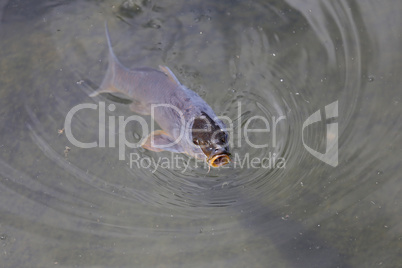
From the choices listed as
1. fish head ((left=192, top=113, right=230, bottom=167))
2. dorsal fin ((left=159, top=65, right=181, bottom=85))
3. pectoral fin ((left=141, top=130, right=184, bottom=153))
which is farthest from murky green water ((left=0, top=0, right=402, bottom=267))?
fish head ((left=192, top=113, right=230, bottom=167))

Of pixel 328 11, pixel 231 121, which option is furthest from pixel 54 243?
pixel 328 11

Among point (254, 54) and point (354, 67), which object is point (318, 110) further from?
point (254, 54)

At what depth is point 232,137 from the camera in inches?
163

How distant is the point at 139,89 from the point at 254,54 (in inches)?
53.2

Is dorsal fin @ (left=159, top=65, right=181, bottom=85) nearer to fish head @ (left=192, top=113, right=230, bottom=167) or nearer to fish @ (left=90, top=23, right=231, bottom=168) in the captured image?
fish @ (left=90, top=23, right=231, bottom=168)

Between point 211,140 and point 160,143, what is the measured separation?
0.80m

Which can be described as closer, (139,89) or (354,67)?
(139,89)

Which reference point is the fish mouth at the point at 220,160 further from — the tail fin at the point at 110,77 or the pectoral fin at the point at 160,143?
the tail fin at the point at 110,77


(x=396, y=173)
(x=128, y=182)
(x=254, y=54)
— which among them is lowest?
(x=128, y=182)

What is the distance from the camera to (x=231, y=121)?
13.9 ft

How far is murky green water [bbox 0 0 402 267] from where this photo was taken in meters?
3.92

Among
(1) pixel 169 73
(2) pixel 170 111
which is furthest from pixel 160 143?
(1) pixel 169 73

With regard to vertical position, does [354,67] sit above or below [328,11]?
below

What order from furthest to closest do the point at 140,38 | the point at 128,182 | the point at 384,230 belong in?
Answer: the point at 140,38 → the point at 128,182 → the point at 384,230
